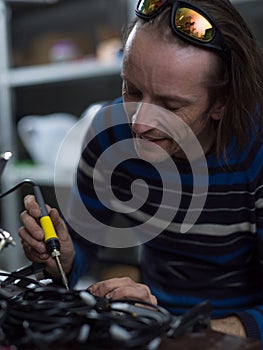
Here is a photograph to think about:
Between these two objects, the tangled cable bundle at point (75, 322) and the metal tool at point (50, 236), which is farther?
the metal tool at point (50, 236)

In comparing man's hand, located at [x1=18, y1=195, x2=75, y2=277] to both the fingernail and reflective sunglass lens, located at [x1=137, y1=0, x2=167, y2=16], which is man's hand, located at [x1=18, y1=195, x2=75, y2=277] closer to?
the fingernail

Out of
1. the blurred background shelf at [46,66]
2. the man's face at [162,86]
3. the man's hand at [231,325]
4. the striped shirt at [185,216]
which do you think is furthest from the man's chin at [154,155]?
the blurred background shelf at [46,66]

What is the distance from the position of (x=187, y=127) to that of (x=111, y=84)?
1.38 m

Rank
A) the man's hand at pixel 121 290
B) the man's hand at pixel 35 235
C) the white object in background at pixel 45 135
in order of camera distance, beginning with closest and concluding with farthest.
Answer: the man's hand at pixel 121 290 < the man's hand at pixel 35 235 < the white object in background at pixel 45 135

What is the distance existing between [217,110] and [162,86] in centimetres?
13

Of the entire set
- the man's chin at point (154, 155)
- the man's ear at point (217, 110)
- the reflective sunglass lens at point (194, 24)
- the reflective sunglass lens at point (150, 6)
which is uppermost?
the reflective sunglass lens at point (150, 6)

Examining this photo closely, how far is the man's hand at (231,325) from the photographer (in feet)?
2.17

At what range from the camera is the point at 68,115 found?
7.33ft

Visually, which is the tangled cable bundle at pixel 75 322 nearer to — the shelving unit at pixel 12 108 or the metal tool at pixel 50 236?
the metal tool at pixel 50 236

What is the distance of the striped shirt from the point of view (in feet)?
2.78

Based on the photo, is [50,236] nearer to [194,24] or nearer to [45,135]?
[194,24]

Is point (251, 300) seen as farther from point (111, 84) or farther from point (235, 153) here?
point (111, 84)

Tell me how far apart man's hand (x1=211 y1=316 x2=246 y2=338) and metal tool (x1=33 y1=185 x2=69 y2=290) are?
19 cm

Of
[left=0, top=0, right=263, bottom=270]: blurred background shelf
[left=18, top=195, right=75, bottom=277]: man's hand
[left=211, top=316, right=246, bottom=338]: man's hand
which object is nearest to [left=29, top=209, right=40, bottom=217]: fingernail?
[left=18, top=195, right=75, bottom=277]: man's hand
